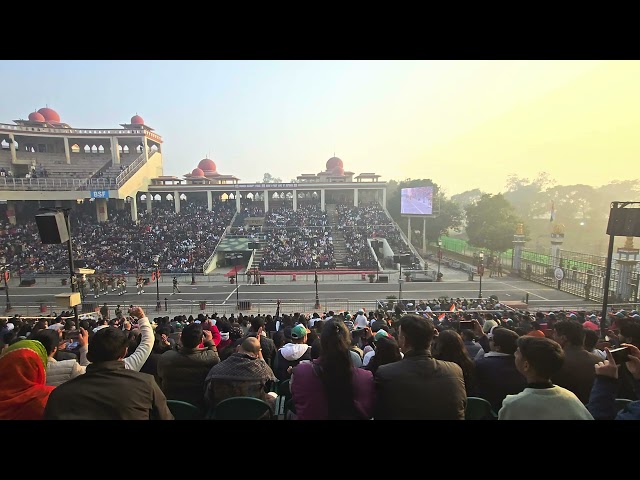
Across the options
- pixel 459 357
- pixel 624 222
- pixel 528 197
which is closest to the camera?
pixel 459 357

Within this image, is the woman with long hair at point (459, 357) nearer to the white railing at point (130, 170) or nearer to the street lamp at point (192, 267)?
the street lamp at point (192, 267)

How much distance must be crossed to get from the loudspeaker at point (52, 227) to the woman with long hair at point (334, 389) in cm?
664

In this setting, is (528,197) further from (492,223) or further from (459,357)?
(459,357)

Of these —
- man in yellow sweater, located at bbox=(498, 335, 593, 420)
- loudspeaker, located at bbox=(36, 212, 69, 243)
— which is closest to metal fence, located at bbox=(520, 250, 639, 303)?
man in yellow sweater, located at bbox=(498, 335, 593, 420)

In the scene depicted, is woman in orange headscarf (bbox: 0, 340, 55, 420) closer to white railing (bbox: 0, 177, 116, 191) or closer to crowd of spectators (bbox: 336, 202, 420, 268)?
crowd of spectators (bbox: 336, 202, 420, 268)

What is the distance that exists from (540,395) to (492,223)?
3964cm

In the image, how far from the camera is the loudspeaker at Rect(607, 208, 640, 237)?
7839 millimetres

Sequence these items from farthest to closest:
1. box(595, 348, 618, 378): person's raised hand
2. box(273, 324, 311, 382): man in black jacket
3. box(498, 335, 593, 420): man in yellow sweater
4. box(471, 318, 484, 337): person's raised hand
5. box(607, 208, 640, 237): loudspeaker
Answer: box(607, 208, 640, 237): loudspeaker < box(471, 318, 484, 337): person's raised hand < box(273, 324, 311, 382): man in black jacket < box(595, 348, 618, 378): person's raised hand < box(498, 335, 593, 420): man in yellow sweater

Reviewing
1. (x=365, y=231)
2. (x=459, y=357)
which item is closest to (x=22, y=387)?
(x=459, y=357)

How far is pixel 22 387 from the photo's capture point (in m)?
2.70

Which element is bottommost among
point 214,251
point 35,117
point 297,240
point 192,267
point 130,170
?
point 192,267

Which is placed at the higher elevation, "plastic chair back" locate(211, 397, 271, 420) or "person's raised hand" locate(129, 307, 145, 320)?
"person's raised hand" locate(129, 307, 145, 320)

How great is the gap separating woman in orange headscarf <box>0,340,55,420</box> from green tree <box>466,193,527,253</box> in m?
38.5

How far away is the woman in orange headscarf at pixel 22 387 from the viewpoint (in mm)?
2621
